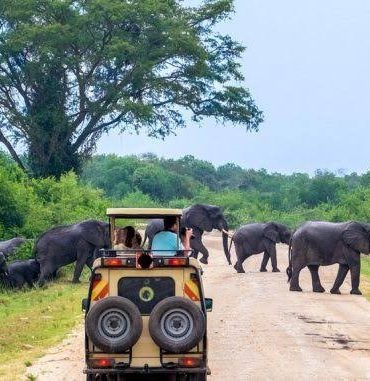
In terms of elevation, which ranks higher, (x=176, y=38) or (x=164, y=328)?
(x=176, y=38)

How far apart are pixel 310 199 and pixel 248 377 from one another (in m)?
59.7

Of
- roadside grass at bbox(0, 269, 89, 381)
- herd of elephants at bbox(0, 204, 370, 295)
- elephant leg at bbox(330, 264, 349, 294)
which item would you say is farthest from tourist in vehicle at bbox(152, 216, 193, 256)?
elephant leg at bbox(330, 264, 349, 294)

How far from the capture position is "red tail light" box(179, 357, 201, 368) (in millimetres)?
12344

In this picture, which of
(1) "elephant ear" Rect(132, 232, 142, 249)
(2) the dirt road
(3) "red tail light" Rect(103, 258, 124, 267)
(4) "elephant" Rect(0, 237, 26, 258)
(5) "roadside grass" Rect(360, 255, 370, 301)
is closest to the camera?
(3) "red tail light" Rect(103, 258, 124, 267)

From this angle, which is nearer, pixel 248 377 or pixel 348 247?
pixel 248 377

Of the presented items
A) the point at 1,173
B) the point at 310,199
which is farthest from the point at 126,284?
the point at 310,199

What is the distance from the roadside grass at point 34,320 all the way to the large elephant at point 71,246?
493 mm

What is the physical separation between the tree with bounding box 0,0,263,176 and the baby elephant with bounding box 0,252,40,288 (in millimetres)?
21172

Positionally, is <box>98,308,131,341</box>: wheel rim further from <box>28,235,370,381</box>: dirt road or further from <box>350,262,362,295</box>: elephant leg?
<box>350,262,362,295</box>: elephant leg

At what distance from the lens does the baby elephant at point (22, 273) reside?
93.8 ft

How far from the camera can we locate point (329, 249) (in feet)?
86.8

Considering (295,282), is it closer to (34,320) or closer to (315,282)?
(315,282)

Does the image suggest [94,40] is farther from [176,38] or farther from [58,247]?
[58,247]

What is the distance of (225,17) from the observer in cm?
5588
